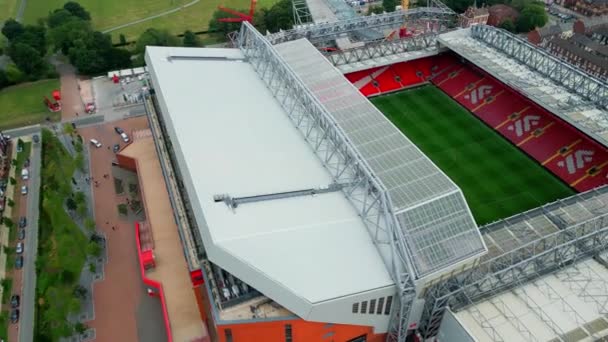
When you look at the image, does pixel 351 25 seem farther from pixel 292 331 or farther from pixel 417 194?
pixel 292 331

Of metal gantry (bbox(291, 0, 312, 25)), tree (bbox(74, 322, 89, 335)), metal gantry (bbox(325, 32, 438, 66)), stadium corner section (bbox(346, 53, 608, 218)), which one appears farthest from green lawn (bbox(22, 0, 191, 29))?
tree (bbox(74, 322, 89, 335))

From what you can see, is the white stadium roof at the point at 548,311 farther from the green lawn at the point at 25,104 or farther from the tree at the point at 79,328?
the green lawn at the point at 25,104

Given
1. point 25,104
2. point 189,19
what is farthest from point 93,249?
point 189,19

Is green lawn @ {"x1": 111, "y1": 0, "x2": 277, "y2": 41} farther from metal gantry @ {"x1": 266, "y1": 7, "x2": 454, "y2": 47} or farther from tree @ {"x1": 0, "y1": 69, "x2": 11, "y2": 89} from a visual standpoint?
metal gantry @ {"x1": 266, "y1": 7, "x2": 454, "y2": 47}

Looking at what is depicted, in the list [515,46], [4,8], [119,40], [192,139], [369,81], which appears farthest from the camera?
[4,8]

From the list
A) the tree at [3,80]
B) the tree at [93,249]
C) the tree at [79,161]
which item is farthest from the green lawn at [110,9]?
the tree at [93,249]

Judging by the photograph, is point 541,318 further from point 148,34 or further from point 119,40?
point 119,40

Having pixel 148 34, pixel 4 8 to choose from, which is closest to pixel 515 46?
pixel 148 34

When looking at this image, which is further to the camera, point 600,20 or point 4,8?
point 4,8
